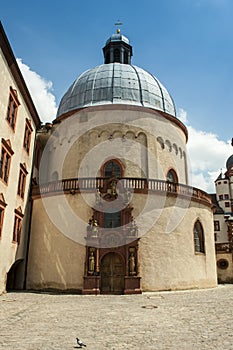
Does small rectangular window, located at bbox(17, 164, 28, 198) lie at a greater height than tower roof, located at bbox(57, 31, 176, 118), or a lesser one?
lesser

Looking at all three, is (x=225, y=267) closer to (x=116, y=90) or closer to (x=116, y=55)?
(x=116, y=90)

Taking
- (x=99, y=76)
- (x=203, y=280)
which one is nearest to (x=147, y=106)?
(x=99, y=76)

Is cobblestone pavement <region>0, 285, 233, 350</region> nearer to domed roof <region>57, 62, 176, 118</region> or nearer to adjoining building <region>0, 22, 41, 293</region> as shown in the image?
adjoining building <region>0, 22, 41, 293</region>

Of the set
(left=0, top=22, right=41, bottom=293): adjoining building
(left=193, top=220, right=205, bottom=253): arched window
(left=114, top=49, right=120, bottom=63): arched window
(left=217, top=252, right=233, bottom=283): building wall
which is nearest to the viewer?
(left=0, top=22, right=41, bottom=293): adjoining building

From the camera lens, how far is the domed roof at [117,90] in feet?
82.0

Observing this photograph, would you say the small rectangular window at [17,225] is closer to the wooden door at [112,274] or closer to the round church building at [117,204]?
the round church building at [117,204]

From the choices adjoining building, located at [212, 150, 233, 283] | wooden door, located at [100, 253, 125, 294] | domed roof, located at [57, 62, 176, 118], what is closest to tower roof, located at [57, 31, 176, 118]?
domed roof, located at [57, 62, 176, 118]

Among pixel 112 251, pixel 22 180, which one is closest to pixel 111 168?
pixel 22 180

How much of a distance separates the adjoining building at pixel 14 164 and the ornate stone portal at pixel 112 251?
4153 mm

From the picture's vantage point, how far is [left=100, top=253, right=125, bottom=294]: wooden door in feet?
54.9

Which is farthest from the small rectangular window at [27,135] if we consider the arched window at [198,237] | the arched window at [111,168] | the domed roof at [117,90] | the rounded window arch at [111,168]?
the arched window at [198,237]

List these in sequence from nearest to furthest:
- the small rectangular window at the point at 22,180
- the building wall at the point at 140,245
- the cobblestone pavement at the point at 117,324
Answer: the cobblestone pavement at the point at 117,324 < the building wall at the point at 140,245 < the small rectangular window at the point at 22,180

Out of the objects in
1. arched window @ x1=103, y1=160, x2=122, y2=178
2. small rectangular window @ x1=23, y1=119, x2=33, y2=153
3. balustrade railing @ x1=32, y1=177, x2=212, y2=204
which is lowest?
balustrade railing @ x1=32, y1=177, x2=212, y2=204

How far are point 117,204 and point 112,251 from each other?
2594 millimetres
